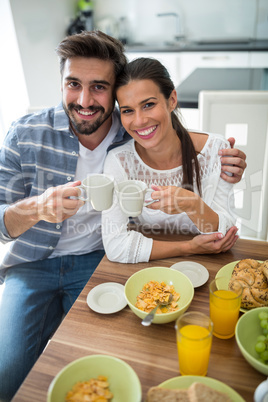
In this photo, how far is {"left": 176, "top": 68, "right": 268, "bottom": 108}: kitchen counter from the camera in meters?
2.42

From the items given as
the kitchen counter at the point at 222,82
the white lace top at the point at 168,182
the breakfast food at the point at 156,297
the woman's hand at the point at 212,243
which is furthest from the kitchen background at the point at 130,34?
the breakfast food at the point at 156,297

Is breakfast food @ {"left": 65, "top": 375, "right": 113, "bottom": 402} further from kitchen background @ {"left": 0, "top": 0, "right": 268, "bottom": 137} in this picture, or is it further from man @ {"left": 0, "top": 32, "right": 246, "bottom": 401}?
kitchen background @ {"left": 0, "top": 0, "right": 268, "bottom": 137}

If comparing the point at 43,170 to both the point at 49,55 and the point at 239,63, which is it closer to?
the point at 49,55

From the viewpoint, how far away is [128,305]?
1.05 m

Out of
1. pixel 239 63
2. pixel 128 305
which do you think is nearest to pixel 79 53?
pixel 128 305

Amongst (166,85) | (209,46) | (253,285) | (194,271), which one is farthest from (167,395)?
(209,46)

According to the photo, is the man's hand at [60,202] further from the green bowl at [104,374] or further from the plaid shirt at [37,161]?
the green bowl at [104,374]

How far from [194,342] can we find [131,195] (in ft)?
1.53

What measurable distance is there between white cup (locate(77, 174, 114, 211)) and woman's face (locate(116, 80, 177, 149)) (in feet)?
1.21

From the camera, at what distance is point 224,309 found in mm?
899

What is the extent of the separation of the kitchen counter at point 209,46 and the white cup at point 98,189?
10.4 ft

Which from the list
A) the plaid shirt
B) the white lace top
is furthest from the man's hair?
the white lace top

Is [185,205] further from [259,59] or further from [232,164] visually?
[259,59]

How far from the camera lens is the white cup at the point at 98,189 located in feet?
3.52
